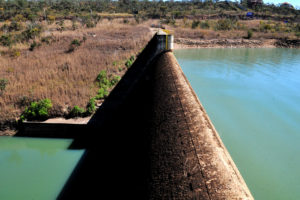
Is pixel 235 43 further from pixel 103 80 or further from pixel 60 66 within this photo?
pixel 60 66

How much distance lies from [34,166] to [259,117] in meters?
8.42

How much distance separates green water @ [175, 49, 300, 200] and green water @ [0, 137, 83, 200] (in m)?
4.80

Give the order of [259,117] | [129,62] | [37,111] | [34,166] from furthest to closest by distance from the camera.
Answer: [129,62]
[259,117]
[37,111]
[34,166]

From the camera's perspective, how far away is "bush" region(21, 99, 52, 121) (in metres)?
7.21

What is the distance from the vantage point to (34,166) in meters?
6.10

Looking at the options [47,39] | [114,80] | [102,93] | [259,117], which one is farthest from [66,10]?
[259,117]

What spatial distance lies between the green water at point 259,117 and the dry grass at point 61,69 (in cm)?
514

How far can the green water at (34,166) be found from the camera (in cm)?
513

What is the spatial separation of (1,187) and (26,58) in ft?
31.4

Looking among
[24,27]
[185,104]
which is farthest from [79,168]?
[24,27]

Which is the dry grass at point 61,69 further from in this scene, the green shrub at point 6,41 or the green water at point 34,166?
the green shrub at point 6,41

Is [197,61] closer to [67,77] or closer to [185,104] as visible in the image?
[67,77]

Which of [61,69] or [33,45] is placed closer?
[61,69]

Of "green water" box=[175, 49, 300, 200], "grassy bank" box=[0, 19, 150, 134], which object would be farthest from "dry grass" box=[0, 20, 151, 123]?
"green water" box=[175, 49, 300, 200]
